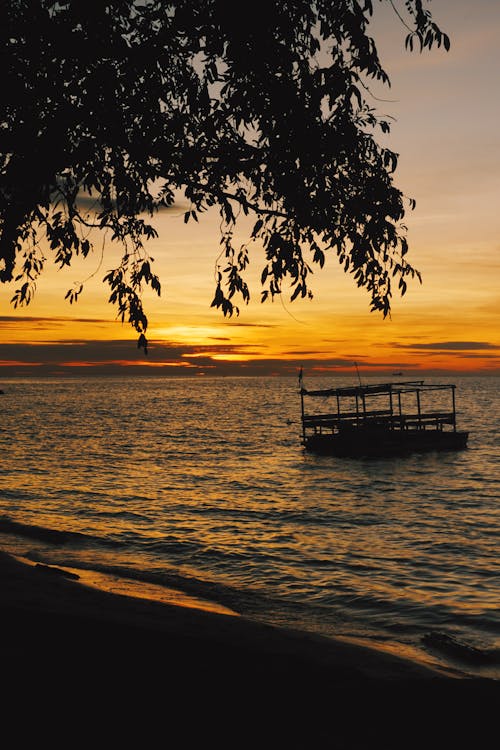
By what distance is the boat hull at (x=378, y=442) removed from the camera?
45.8 m

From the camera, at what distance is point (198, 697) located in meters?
6.39

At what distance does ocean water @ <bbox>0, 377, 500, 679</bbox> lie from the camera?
14.4 m

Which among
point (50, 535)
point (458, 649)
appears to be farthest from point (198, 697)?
point (50, 535)

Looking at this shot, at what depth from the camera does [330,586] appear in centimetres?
1670

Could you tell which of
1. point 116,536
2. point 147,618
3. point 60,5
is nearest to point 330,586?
point 147,618

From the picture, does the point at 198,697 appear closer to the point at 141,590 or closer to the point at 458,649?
the point at 458,649

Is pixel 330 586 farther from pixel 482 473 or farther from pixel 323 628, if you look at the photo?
pixel 482 473

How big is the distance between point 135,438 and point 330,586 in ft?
168

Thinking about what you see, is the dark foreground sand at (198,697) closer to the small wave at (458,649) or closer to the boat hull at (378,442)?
the small wave at (458,649)

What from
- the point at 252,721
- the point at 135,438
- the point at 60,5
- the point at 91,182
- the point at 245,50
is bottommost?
the point at 135,438

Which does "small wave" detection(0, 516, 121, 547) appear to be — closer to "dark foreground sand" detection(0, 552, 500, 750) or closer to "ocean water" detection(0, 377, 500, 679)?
"ocean water" detection(0, 377, 500, 679)

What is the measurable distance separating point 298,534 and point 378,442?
2337 cm

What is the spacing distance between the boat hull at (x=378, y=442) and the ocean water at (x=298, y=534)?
2.86 feet

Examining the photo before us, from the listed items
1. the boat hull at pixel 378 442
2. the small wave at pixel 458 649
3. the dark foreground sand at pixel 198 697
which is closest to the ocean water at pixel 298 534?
the small wave at pixel 458 649
